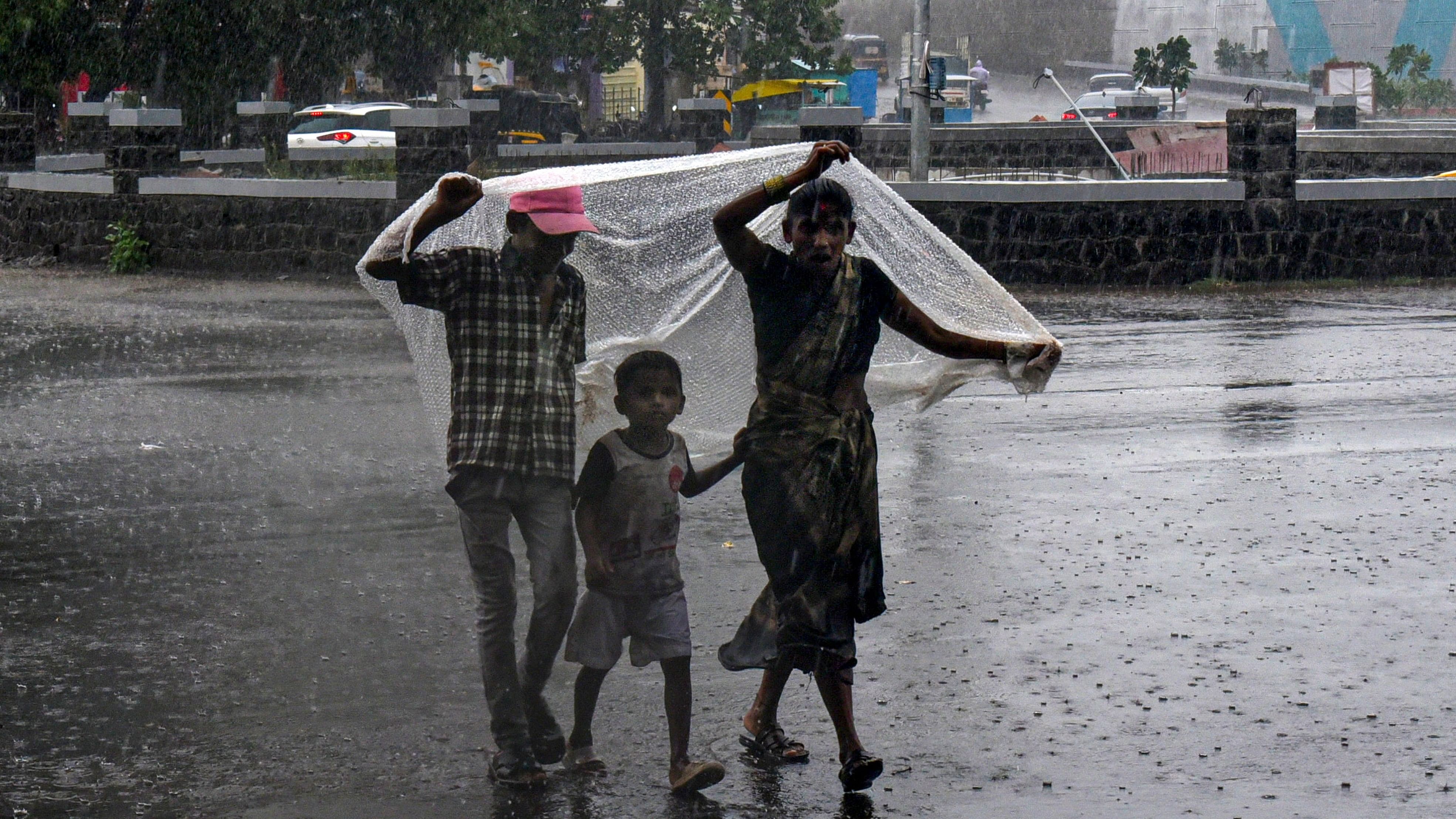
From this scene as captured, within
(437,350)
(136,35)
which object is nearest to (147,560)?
(437,350)

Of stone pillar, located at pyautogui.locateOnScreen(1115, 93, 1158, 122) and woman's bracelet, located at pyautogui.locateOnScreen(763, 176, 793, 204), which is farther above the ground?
stone pillar, located at pyautogui.locateOnScreen(1115, 93, 1158, 122)

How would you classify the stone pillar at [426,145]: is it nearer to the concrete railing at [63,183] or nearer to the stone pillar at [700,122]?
the concrete railing at [63,183]

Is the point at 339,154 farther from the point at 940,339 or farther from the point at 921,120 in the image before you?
the point at 940,339

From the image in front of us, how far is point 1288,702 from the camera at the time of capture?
5469mm

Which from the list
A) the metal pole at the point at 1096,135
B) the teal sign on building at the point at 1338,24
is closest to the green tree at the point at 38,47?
the metal pole at the point at 1096,135

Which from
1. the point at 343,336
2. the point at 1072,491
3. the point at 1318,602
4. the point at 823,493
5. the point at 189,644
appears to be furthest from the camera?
the point at 343,336

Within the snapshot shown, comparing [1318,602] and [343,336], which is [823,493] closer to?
[1318,602]

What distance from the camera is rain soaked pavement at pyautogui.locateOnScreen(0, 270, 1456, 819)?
4836mm

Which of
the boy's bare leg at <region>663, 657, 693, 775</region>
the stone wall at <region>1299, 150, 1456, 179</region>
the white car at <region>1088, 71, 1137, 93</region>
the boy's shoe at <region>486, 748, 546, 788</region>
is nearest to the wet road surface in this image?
the white car at <region>1088, 71, 1137, 93</region>

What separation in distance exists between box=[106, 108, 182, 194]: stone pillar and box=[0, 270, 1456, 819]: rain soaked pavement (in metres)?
11.4

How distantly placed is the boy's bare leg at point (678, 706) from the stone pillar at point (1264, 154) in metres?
15.5

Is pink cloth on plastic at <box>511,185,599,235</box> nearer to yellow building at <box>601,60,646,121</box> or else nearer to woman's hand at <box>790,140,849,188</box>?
woman's hand at <box>790,140,849,188</box>

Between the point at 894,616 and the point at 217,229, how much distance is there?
56.9ft

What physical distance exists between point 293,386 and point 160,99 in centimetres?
2654
